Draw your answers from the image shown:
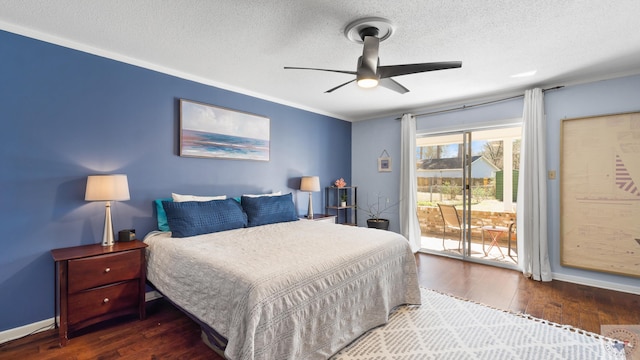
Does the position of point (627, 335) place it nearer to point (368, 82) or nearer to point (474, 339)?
point (474, 339)

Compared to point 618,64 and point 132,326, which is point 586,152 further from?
point 132,326

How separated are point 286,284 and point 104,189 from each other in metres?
1.86

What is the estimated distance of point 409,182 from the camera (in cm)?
470

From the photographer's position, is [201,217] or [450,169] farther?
[450,169]

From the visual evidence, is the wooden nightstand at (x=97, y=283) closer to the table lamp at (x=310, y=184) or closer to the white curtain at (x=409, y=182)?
the table lamp at (x=310, y=184)

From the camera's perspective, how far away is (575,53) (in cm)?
262

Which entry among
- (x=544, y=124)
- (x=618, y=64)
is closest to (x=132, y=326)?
(x=544, y=124)

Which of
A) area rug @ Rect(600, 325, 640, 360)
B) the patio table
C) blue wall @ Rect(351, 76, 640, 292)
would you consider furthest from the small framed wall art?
area rug @ Rect(600, 325, 640, 360)

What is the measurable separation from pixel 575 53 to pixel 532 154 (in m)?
1.30

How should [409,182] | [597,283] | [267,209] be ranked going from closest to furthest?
[597,283]
[267,209]
[409,182]

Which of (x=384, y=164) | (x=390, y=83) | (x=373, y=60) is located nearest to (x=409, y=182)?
(x=384, y=164)

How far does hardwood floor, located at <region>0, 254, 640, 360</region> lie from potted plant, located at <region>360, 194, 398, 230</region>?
1.26 metres

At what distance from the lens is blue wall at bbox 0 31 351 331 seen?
2.20m

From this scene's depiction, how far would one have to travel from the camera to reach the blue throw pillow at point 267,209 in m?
3.32
